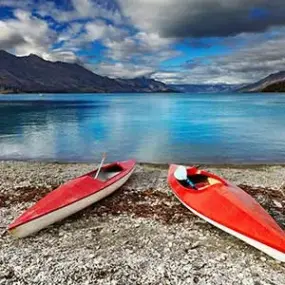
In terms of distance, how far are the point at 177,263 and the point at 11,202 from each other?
6159mm

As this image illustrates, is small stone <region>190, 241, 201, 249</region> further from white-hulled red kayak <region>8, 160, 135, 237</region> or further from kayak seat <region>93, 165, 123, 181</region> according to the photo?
kayak seat <region>93, 165, 123, 181</region>

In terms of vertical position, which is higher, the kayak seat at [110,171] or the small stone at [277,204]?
the kayak seat at [110,171]

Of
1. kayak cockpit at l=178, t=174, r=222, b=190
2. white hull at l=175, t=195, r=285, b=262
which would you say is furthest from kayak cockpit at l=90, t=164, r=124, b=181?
white hull at l=175, t=195, r=285, b=262

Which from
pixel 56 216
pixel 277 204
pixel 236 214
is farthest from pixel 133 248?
pixel 277 204

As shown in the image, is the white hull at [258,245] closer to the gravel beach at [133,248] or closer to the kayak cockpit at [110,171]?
the gravel beach at [133,248]

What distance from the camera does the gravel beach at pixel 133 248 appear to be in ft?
21.0

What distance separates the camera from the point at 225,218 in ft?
25.7

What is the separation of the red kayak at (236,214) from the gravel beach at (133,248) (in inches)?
12.5

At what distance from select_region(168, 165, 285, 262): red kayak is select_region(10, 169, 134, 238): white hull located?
2362mm

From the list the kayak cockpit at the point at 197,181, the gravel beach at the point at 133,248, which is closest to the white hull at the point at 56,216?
the gravel beach at the point at 133,248

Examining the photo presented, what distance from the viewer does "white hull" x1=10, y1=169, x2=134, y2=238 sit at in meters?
7.82

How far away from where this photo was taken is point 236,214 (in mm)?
7691

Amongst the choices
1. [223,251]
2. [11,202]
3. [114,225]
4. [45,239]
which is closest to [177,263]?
[223,251]

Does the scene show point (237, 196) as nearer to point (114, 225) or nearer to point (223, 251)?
point (223, 251)
